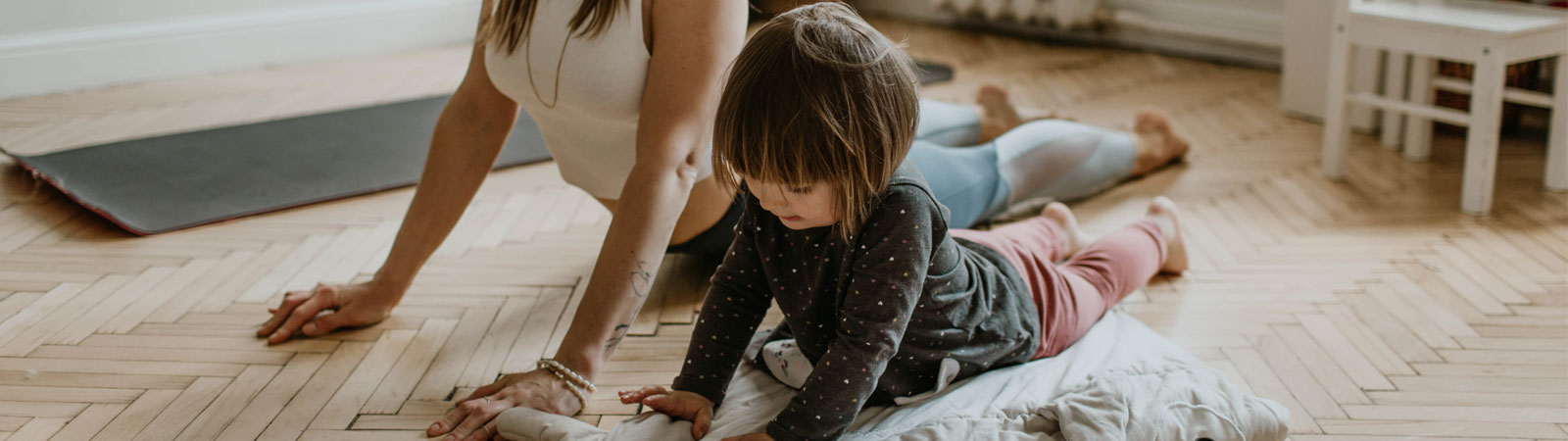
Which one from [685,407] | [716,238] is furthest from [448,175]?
[685,407]

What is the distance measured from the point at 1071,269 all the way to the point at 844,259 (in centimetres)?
56

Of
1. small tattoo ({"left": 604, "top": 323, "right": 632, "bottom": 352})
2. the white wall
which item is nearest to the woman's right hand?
small tattoo ({"left": 604, "top": 323, "right": 632, "bottom": 352})

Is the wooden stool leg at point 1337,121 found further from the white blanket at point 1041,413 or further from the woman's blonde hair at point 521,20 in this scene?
the woman's blonde hair at point 521,20

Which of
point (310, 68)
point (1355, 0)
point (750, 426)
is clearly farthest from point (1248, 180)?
point (310, 68)

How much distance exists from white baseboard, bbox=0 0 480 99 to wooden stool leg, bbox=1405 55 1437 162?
114 inches

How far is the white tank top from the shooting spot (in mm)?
1548

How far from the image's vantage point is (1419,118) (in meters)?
2.56

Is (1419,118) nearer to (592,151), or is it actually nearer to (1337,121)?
(1337,121)

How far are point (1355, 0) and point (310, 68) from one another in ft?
9.32

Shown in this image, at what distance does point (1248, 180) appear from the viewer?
2.46m

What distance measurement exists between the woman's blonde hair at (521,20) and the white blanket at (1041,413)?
0.49 meters

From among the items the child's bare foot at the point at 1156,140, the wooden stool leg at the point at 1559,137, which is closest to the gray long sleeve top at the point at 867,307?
the child's bare foot at the point at 1156,140

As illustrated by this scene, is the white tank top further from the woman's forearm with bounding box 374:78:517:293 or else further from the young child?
the young child

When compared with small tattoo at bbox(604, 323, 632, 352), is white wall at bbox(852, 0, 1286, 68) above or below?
below
